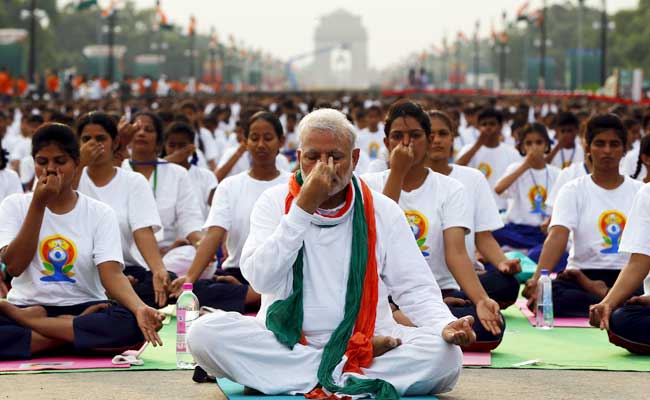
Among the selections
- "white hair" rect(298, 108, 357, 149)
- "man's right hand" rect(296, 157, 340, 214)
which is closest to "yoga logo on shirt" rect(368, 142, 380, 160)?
"white hair" rect(298, 108, 357, 149)

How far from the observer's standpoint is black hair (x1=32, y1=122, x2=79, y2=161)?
8.23m

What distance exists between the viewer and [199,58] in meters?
132

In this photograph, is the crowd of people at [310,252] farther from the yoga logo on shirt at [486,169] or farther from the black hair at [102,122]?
the yoga logo on shirt at [486,169]

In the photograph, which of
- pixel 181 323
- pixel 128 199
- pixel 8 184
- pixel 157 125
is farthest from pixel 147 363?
pixel 8 184

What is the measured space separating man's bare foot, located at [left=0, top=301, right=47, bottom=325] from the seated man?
1803 mm

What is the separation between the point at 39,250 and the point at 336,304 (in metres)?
2.24

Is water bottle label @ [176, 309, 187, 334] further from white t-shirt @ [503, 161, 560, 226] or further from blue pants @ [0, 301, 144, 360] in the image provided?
white t-shirt @ [503, 161, 560, 226]

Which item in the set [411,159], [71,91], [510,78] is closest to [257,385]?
[411,159]

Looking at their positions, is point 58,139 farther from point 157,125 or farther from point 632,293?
point 157,125

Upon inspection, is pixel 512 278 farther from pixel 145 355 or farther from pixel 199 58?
pixel 199 58

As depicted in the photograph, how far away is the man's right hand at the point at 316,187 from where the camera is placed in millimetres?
6453

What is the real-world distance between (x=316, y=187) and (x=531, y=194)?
805 centimetres

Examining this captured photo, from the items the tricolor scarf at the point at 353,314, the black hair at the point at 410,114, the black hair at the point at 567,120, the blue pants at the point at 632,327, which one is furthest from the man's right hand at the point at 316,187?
the black hair at the point at 567,120

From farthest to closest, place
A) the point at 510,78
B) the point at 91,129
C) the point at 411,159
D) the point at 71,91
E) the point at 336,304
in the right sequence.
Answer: the point at 510,78
the point at 71,91
the point at 91,129
the point at 411,159
the point at 336,304
